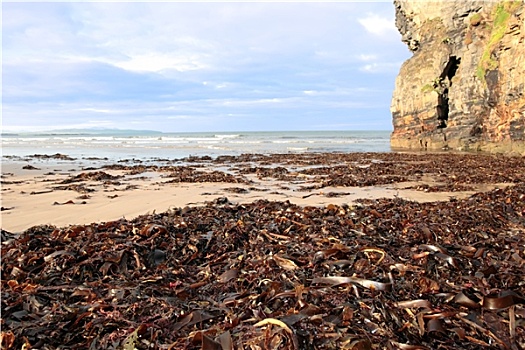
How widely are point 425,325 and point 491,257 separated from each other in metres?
1.42

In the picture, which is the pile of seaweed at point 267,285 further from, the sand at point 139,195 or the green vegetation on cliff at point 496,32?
the green vegetation on cliff at point 496,32

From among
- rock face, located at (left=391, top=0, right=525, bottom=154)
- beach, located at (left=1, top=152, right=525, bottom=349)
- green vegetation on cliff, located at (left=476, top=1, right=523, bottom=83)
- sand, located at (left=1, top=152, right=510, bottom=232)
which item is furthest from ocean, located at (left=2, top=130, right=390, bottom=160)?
beach, located at (left=1, top=152, right=525, bottom=349)

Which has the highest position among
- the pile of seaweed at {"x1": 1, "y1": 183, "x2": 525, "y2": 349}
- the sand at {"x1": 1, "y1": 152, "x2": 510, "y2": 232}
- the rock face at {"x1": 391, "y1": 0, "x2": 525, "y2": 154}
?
the rock face at {"x1": 391, "y1": 0, "x2": 525, "y2": 154}

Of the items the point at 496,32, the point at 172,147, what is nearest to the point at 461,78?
the point at 496,32

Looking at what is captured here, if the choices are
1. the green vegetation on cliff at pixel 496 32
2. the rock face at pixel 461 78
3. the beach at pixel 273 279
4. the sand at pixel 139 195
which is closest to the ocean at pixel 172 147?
the rock face at pixel 461 78

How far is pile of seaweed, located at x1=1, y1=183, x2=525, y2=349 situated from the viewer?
5.48 feet

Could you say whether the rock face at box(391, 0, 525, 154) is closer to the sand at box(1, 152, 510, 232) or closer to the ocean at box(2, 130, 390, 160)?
the ocean at box(2, 130, 390, 160)

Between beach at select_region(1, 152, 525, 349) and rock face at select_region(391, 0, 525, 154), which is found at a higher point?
rock face at select_region(391, 0, 525, 154)

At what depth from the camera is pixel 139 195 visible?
680 cm

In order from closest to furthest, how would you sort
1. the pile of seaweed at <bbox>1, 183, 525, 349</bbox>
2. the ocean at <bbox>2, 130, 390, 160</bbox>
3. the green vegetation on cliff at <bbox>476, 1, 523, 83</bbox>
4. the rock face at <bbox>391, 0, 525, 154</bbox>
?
the pile of seaweed at <bbox>1, 183, 525, 349</bbox>, the rock face at <bbox>391, 0, 525, 154</bbox>, the green vegetation on cliff at <bbox>476, 1, 523, 83</bbox>, the ocean at <bbox>2, 130, 390, 160</bbox>

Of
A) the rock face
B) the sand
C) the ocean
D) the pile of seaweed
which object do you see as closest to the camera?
the pile of seaweed

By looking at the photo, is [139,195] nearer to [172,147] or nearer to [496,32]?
[496,32]

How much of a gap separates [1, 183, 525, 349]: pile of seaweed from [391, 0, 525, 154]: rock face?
1601cm

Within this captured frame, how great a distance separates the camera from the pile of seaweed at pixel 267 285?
1670mm
